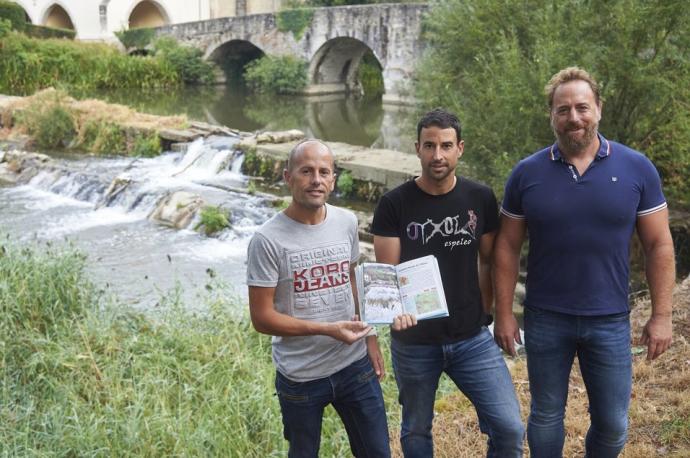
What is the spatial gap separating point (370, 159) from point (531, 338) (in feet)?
28.5

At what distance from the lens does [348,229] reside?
2551 mm

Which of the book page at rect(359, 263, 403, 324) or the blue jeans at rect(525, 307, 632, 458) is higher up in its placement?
the book page at rect(359, 263, 403, 324)

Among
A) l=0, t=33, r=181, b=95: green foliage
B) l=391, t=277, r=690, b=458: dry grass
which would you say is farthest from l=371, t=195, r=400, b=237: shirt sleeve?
l=0, t=33, r=181, b=95: green foliage

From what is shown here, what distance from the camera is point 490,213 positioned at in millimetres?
2605

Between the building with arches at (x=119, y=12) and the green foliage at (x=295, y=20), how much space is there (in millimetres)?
10525

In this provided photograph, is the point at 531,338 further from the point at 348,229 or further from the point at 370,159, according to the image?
the point at 370,159

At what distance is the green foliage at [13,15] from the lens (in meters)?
27.2

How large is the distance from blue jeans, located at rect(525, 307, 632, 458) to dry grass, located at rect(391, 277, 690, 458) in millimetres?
664

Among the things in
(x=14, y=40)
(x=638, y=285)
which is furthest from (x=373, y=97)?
(x=638, y=285)

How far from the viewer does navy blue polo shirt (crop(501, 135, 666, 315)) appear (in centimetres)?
239

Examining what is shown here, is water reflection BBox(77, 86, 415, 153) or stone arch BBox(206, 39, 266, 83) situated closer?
water reflection BBox(77, 86, 415, 153)

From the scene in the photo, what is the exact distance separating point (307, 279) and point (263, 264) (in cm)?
16

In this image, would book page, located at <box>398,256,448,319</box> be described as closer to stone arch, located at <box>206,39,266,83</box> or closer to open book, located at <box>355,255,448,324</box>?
open book, located at <box>355,255,448,324</box>

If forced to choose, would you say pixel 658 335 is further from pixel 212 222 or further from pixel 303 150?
pixel 212 222
